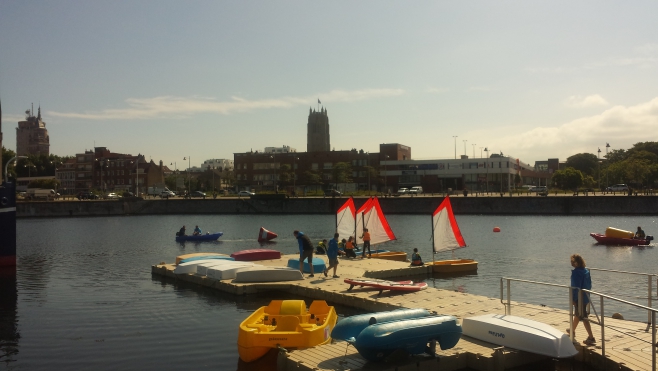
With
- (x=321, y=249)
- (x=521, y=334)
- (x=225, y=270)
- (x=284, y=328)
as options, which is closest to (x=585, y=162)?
(x=321, y=249)

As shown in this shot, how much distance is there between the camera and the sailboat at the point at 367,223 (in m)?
39.7

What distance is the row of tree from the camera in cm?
12262

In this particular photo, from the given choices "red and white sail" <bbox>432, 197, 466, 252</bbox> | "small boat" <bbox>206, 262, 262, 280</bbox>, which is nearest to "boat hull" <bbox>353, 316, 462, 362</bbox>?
"small boat" <bbox>206, 262, 262, 280</bbox>

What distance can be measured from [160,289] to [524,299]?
1653 centimetres

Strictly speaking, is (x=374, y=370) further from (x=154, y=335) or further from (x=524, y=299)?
(x=524, y=299)

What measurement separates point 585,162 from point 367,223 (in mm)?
158552

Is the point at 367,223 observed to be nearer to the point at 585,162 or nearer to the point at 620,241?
the point at 620,241

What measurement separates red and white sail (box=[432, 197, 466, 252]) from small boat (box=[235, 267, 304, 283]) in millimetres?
10859

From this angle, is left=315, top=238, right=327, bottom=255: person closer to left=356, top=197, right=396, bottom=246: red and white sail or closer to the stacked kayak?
left=356, top=197, right=396, bottom=246: red and white sail

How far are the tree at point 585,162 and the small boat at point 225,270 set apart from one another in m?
169

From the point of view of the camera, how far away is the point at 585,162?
179 metres

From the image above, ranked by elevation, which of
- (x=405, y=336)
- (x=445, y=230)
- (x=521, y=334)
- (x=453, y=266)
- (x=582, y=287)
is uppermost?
(x=445, y=230)

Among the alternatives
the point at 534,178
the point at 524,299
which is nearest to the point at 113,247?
the point at 524,299

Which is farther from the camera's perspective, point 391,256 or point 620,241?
point 620,241
